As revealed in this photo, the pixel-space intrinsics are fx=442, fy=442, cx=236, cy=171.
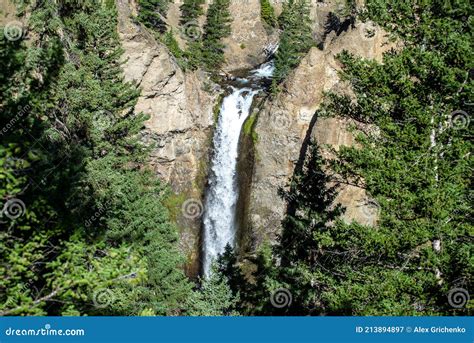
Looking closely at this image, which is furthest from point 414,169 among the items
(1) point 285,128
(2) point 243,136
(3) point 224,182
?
(3) point 224,182

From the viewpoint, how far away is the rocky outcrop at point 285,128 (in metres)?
37.1

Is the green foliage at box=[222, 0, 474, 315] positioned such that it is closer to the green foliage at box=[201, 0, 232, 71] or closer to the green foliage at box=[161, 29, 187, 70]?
the green foliage at box=[161, 29, 187, 70]

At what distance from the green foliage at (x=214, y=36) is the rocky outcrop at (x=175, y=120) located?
595 centimetres

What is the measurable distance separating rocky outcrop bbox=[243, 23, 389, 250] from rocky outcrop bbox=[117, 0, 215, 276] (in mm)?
5385

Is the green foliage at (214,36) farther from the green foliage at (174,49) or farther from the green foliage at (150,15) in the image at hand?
the green foliage at (150,15)

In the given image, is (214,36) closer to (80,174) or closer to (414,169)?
(414,169)

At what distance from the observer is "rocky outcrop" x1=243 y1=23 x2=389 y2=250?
122ft

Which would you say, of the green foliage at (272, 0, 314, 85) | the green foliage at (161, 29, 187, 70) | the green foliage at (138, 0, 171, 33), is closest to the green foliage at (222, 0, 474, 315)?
the green foliage at (272, 0, 314, 85)

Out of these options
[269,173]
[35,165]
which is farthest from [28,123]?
[269,173]

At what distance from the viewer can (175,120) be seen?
134 feet

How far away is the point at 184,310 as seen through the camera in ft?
70.5

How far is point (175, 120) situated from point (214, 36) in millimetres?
14756

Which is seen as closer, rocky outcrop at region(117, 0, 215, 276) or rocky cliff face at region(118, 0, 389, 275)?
rocky cliff face at region(118, 0, 389, 275)

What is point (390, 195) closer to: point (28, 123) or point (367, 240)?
point (367, 240)
